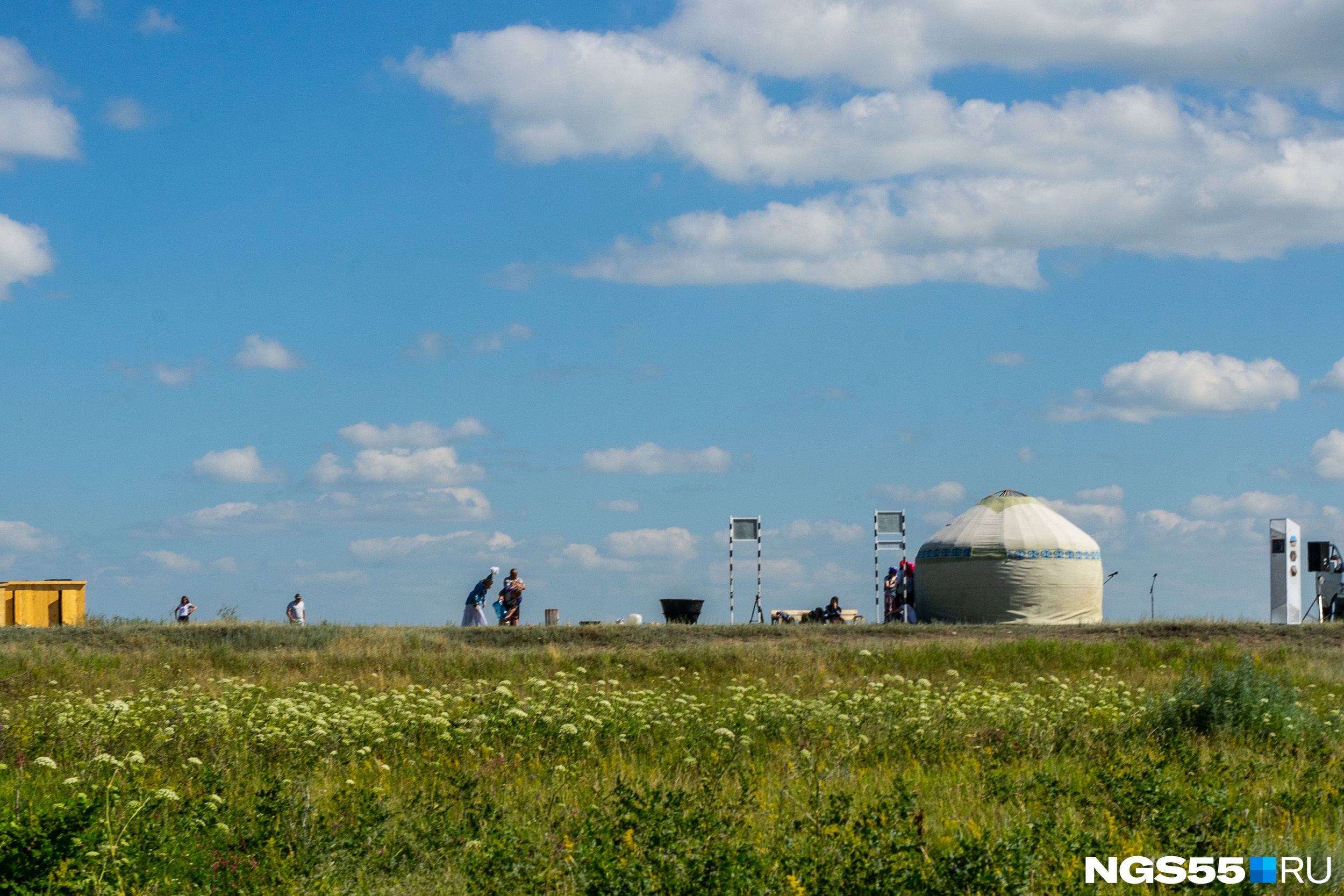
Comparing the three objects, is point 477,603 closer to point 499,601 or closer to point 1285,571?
point 499,601

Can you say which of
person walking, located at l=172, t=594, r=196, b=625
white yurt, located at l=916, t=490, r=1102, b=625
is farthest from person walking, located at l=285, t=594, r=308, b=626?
white yurt, located at l=916, t=490, r=1102, b=625

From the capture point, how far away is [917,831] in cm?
608

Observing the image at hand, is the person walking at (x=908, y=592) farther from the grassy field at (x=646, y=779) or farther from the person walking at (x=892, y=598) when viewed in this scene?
the grassy field at (x=646, y=779)

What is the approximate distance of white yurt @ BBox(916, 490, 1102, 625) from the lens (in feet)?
110

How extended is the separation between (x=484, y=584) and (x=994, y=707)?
18.5m

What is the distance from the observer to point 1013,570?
33594 millimetres

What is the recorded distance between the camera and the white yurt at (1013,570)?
33594mm

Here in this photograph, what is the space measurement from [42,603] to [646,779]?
2595 cm

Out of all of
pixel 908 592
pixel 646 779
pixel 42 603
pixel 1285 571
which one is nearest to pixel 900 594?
pixel 908 592

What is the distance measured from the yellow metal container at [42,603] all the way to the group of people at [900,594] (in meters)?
20.6

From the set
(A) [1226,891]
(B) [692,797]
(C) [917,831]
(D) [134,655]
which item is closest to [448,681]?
(D) [134,655]

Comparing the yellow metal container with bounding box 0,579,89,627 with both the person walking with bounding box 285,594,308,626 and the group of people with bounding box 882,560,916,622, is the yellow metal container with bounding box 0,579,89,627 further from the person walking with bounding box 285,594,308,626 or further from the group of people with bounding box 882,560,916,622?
the group of people with bounding box 882,560,916,622

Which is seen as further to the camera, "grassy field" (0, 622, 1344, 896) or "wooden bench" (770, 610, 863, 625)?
"wooden bench" (770, 610, 863, 625)

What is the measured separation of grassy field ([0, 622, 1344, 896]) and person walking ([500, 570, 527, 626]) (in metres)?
10.7
